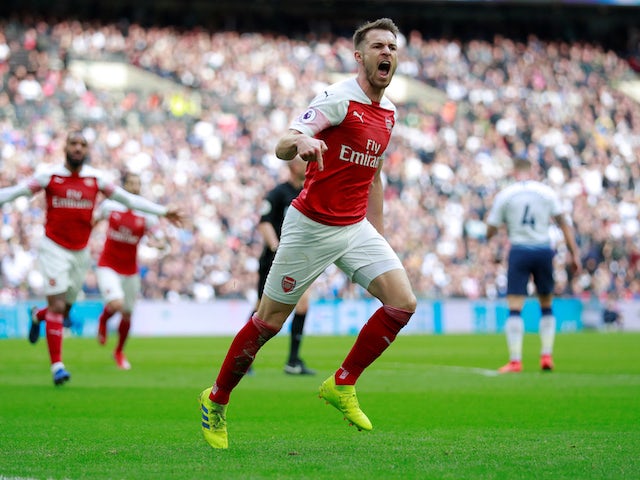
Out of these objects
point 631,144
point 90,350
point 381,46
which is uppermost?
point 631,144

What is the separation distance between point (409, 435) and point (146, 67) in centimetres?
3231

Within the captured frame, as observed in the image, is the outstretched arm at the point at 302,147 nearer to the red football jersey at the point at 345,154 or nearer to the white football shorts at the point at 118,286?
the red football jersey at the point at 345,154

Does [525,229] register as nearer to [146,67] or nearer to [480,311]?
[480,311]

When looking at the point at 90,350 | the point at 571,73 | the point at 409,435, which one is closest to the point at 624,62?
the point at 571,73

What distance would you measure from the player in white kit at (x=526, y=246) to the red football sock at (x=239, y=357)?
7642 millimetres

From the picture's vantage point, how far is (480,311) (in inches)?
1214

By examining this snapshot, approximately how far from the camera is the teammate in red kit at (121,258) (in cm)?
1555

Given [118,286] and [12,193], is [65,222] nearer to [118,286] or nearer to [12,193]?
[12,193]

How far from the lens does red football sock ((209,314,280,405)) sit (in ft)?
22.6

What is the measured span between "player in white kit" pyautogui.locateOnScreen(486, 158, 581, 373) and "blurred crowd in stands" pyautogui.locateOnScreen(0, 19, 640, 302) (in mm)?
15212

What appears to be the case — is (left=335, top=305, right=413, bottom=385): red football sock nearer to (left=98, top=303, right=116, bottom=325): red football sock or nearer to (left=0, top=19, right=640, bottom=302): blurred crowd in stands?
(left=98, top=303, right=116, bottom=325): red football sock

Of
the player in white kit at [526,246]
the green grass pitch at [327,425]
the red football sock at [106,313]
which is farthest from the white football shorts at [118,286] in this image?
the player in white kit at [526,246]

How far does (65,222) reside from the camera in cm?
1209

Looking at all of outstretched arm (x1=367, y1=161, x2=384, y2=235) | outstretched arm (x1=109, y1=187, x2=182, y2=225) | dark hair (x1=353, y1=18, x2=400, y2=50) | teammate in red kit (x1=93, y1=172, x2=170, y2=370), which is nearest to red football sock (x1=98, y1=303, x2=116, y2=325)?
teammate in red kit (x1=93, y1=172, x2=170, y2=370)
